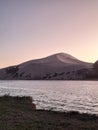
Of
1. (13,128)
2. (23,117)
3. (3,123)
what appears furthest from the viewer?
(23,117)

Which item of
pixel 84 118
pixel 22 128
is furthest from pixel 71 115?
pixel 22 128

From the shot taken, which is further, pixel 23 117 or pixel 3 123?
pixel 23 117

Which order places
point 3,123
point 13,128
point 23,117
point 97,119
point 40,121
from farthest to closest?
1. point 97,119
2. point 23,117
3. point 40,121
4. point 3,123
5. point 13,128

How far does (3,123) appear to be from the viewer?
22484 mm

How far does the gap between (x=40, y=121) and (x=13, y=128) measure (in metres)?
4.03

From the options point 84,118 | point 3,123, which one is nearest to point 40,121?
point 3,123

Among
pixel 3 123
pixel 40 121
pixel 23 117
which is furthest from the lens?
pixel 23 117

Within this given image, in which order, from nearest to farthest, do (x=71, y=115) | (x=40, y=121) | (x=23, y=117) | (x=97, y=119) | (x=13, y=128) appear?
(x=13, y=128) → (x=40, y=121) → (x=23, y=117) → (x=97, y=119) → (x=71, y=115)

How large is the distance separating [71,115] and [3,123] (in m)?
10.0

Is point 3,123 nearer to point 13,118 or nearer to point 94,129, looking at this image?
point 13,118

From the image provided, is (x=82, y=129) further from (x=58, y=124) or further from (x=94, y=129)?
(x=58, y=124)

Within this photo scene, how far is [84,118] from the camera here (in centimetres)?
2845

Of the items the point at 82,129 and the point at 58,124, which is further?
the point at 58,124

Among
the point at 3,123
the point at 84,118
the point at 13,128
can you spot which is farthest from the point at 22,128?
the point at 84,118
